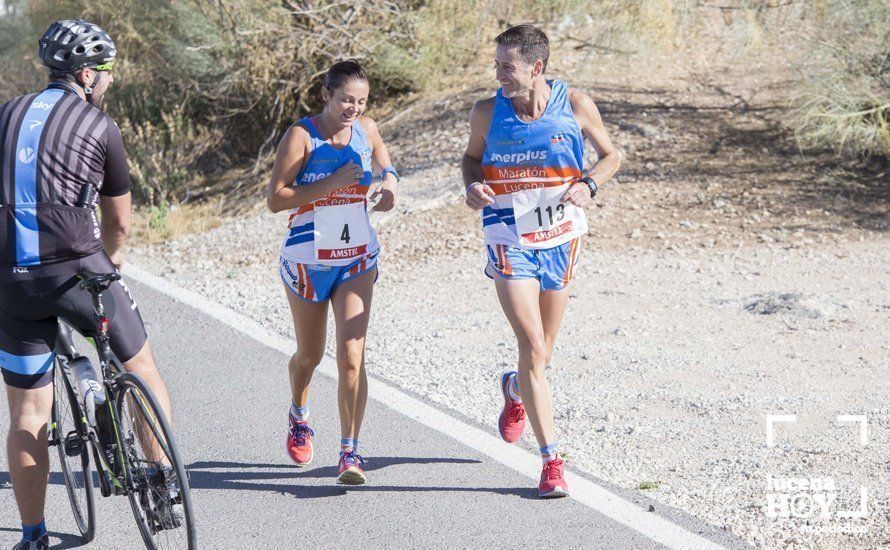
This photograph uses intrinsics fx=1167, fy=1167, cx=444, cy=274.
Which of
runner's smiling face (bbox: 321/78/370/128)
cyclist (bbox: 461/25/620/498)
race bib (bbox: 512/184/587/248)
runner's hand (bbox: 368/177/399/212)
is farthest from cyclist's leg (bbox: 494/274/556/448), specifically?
runner's smiling face (bbox: 321/78/370/128)

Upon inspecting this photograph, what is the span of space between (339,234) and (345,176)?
283 millimetres

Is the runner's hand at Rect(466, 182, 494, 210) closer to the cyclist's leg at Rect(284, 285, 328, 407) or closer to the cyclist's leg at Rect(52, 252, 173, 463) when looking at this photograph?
the cyclist's leg at Rect(284, 285, 328, 407)

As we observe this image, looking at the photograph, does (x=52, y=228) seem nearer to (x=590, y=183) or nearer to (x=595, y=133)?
(x=590, y=183)

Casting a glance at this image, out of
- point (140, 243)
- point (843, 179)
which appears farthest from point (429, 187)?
point (843, 179)

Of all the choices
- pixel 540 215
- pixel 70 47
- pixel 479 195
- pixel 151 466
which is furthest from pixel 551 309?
pixel 70 47

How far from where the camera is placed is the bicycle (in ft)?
13.6

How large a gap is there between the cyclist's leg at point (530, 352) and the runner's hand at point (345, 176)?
828mm

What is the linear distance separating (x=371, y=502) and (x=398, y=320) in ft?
10.9

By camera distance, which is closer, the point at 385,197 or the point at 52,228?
the point at 52,228

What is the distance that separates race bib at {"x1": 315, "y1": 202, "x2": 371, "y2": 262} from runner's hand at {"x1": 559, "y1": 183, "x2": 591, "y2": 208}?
93cm

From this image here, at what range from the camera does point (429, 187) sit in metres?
11.7

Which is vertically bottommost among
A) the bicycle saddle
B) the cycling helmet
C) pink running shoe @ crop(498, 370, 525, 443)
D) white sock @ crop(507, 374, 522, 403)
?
pink running shoe @ crop(498, 370, 525, 443)

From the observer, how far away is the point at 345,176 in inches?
204

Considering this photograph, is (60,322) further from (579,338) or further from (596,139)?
(579,338)
